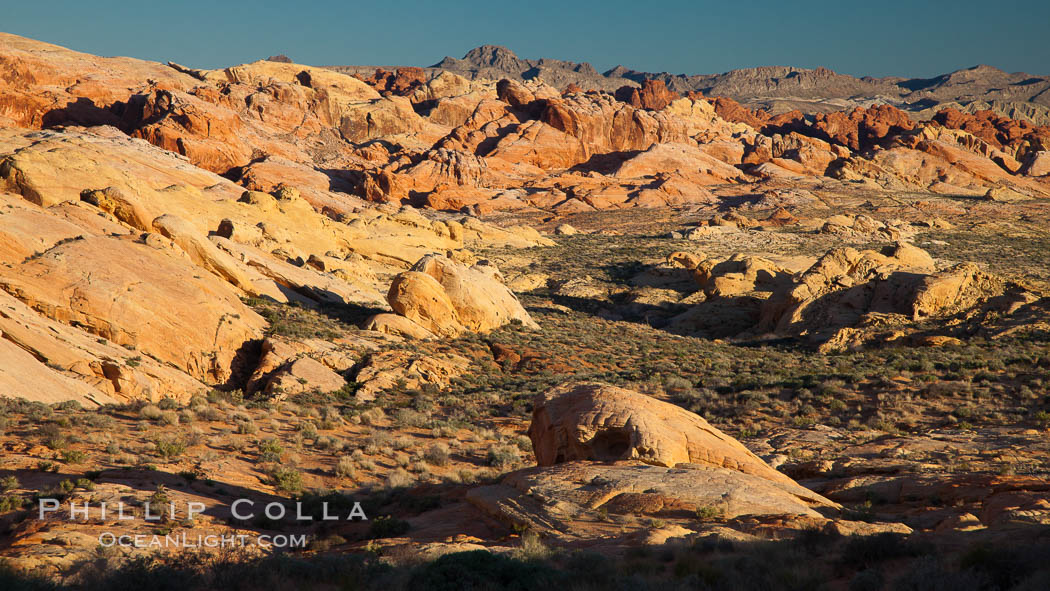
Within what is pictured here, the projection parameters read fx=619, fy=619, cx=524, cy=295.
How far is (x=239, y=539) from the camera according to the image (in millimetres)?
8641

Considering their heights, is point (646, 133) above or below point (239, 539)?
above

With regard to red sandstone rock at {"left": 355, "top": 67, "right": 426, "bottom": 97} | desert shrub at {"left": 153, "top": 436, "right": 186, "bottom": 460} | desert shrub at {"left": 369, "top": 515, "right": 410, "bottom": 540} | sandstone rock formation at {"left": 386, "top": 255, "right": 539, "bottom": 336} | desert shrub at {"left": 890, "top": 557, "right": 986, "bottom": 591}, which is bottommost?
desert shrub at {"left": 369, "top": 515, "right": 410, "bottom": 540}

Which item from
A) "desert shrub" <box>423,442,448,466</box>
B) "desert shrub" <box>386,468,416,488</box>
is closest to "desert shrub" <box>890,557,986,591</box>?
"desert shrub" <box>386,468,416,488</box>

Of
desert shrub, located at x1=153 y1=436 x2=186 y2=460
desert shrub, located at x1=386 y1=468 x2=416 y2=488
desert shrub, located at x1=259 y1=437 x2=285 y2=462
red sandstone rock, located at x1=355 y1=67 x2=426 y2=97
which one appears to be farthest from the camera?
red sandstone rock, located at x1=355 y1=67 x2=426 y2=97

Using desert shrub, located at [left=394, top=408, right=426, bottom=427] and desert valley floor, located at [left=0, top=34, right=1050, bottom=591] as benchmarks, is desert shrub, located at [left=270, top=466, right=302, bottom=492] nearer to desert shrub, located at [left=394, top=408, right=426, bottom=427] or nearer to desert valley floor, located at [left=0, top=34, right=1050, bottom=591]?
desert valley floor, located at [left=0, top=34, right=1050, bottom=591]

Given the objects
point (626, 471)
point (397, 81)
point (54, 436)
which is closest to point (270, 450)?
point (54, 436)

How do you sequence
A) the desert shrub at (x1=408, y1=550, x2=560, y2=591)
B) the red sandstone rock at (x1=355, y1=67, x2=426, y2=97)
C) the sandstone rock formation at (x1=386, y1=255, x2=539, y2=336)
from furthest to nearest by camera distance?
1. the red sandstone rock at (x1=355, y1=67, x2=426, y2=97)
2. the sandstone rock formation at (x1=386, y1=255, x2=539, y2=336)
3. the desert shrub at (x1=408, y1=550, x2=560, y2=591)

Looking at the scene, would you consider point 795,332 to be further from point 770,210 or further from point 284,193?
point 770,210

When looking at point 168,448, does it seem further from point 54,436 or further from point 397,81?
point 397,81

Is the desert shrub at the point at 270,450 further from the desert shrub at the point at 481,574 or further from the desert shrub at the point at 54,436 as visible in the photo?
the desert shrub at the point at 481,574

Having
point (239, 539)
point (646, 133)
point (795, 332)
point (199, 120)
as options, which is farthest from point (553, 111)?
point (239, 539)

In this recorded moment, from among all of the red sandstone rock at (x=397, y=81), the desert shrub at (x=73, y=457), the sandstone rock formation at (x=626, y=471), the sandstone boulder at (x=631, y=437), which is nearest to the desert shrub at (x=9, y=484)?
the desert shrub at (x=73, y=457)

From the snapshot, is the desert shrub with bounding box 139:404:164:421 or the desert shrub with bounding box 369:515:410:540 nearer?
the desert shrub with bounding box 369:515:410:540

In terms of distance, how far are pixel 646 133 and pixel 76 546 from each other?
13119cm
